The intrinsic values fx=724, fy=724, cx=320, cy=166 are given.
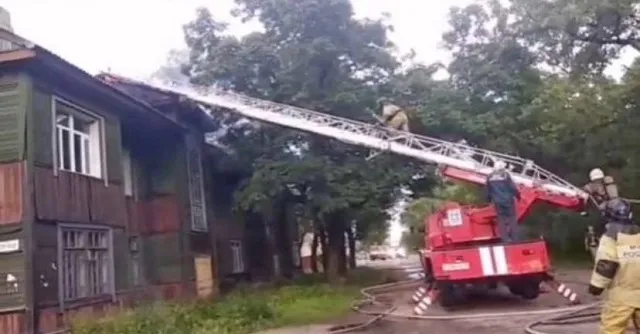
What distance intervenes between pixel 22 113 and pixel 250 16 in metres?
13.7

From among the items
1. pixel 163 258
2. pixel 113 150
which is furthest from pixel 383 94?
pixel 113 150

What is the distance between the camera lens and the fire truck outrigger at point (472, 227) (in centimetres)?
1374

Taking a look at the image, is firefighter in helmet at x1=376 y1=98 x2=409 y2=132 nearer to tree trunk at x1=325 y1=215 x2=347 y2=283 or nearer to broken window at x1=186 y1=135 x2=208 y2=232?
broken window at x1=186 y1=135 x2=208 y2=232

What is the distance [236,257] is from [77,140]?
12.9 m

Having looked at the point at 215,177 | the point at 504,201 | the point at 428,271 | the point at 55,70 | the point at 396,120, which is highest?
the point at 55,70

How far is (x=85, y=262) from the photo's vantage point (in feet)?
52.4

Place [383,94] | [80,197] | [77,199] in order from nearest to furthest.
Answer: [77,199], [80,197], [383,94]

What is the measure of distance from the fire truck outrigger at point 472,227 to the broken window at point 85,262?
6661mm

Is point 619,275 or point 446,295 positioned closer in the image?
point 619,275

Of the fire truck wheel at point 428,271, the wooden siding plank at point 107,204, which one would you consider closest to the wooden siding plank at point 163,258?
the wooden siding plank at point 107,204

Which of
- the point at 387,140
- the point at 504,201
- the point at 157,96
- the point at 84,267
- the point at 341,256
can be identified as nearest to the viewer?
the point at 504,201

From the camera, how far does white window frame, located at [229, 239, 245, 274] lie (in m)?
28.0

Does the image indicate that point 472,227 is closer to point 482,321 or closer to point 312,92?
point 482,321

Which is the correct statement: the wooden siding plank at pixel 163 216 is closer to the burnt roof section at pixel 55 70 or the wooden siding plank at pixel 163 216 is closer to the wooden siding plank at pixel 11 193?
the burnt roof section at pixel 55 70
